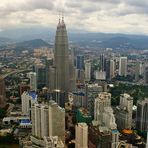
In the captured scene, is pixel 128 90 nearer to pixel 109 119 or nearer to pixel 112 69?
pixel 112 69

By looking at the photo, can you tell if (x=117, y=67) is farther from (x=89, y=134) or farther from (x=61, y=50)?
(x=89, y=134)

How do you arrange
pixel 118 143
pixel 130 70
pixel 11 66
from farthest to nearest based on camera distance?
pixel 11 66
pixel 130 70
pixel 118 143

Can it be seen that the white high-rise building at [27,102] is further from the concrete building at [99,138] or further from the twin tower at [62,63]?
the concrete building at [99,138]

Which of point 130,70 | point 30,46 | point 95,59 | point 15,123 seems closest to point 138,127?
point 15,123

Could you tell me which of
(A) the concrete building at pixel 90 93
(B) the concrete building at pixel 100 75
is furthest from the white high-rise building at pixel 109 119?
(B) the concrete building at pixel 100 75

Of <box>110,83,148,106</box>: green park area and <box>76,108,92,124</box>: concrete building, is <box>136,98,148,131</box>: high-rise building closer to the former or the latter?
<box>76,108,92,124</box>: concrete building

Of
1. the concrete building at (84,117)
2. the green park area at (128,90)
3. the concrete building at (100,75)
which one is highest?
the concrete building at (100,75)

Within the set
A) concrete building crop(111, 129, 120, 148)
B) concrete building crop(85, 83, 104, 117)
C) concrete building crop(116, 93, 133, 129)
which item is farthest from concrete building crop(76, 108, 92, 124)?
concrete building crop(111, 129, 120, 148)
